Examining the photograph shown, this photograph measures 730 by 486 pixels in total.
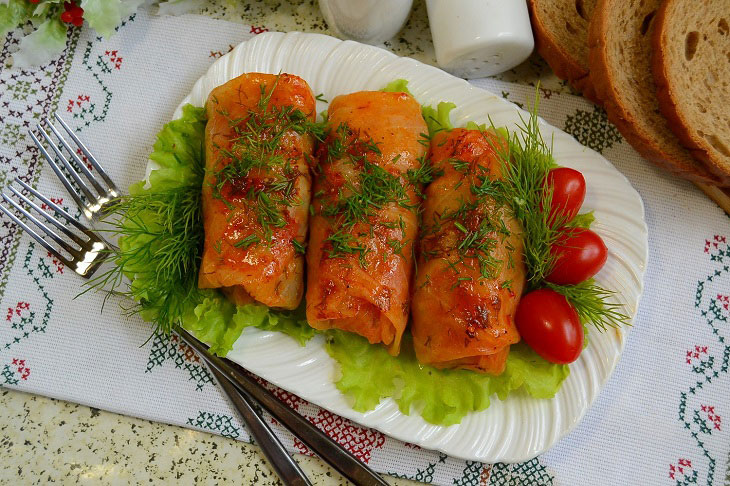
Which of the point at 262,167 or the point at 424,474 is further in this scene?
the point at 424,474

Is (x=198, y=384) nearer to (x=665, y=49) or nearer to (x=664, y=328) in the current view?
(x=664, y=328)

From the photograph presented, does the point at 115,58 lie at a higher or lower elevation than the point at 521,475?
higher

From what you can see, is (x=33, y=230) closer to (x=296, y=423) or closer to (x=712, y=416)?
(x=296, y=423)

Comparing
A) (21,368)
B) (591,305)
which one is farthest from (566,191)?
(21,368)

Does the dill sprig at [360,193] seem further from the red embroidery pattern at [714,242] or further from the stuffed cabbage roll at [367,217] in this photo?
the red embroidery pattern at [714,242]

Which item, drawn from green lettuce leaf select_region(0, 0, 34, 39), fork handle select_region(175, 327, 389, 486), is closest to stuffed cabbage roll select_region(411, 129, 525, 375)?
fork handle select_region(175, 327, 389, 486)

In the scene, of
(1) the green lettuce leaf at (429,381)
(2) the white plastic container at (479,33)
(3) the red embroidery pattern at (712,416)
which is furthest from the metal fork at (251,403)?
(2) the white plastic container at (479,33)
